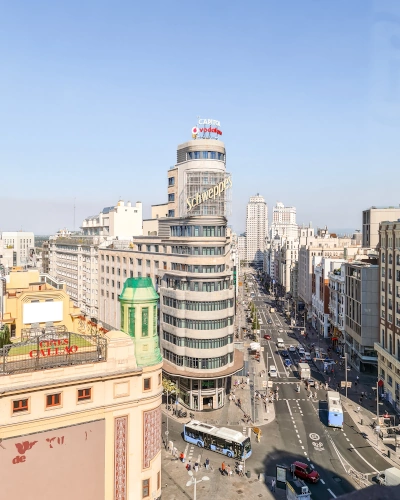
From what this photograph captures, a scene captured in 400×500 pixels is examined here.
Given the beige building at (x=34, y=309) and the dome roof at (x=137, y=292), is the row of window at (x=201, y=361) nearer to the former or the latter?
the beige building at (x=34, y=309)

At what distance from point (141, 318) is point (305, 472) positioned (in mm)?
26082

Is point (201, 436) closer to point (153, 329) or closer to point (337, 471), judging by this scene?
point (337, 471)

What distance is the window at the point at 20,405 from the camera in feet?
98.5

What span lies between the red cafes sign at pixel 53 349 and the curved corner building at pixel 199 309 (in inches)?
1283

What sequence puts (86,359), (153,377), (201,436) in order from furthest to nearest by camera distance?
(201,436) < (153,377) < (86,359)

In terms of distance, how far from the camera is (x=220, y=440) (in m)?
51.3

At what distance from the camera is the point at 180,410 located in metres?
65.6

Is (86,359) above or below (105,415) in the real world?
above

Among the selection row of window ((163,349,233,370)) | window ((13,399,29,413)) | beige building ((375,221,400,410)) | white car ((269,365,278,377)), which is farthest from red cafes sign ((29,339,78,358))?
white car ((269,365,278,377))

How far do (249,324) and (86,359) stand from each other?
112 m

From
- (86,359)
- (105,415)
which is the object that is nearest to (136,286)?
(86,359)

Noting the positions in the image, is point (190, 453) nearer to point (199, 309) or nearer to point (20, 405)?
point (199, 309)

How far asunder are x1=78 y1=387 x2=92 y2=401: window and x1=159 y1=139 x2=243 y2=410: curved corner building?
3299 cm

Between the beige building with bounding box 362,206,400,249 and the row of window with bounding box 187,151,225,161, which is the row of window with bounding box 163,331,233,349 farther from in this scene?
the beige building with bounding box 362,206,400,249
